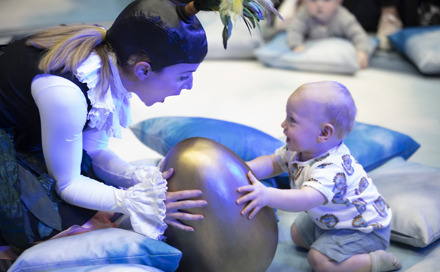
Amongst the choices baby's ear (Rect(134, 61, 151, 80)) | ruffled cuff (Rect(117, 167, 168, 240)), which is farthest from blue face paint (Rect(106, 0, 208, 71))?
ruffled cuff (Rect(117, 167, 168, 240))

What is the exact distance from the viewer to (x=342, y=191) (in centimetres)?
122

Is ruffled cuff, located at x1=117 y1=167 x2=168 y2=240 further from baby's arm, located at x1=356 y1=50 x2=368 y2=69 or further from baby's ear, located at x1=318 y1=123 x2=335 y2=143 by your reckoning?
baby's arm, located at x1=356 y1=50 x2=368 y2=69

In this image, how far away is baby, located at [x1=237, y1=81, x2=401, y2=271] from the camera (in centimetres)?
117

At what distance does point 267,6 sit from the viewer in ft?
3.60

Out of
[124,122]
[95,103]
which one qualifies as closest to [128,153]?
[124,122]

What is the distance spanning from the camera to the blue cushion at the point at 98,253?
3.43 ft

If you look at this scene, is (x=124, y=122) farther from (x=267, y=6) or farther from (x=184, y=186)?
(x=267, y=6)

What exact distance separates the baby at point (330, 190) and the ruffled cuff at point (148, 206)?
17cm

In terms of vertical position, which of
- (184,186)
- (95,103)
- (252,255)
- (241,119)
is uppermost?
(95,103)

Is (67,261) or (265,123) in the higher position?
(67,261)

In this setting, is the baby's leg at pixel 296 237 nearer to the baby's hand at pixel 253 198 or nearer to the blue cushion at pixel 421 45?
the baby's hand at pixel 253 198

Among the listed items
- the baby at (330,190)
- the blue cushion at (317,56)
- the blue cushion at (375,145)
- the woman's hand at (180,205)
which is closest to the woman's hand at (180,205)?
the woman's hand at (180,205)

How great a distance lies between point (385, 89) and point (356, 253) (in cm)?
158

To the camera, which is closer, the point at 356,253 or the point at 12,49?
the point at 12,49
